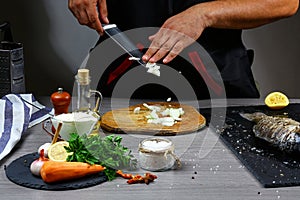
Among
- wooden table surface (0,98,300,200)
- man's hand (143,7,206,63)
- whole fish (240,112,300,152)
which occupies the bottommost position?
wooden table surface (0,98,300,200)

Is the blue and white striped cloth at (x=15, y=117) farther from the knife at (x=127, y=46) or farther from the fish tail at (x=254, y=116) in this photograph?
the fish tail at (x=254, y=116)

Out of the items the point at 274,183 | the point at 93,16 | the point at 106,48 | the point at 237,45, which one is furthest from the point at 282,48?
the point at 274,183

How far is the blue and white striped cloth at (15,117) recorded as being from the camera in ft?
5.87

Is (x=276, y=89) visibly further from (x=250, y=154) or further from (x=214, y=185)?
(x=214, y=185)

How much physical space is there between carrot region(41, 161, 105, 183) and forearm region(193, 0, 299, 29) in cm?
89

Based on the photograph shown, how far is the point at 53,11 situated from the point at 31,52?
25 centimetres

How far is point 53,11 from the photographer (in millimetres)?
3086

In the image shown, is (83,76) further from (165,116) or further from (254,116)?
(254,116)

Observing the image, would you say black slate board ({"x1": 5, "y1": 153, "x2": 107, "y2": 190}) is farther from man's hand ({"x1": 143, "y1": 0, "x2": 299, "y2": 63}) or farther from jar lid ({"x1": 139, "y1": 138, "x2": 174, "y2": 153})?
man's hand ({"x1": 143, "y1": 0, "x2": 299, "y2": 63})

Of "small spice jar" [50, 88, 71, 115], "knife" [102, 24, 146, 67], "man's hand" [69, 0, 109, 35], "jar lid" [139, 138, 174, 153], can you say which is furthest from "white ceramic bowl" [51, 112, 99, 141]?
"man's hand" [69, 0, 109, 35]

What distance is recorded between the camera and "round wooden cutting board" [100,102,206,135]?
1909 mm

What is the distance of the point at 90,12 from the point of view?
7.13 feet

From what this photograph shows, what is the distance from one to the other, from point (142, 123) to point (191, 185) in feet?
1.63

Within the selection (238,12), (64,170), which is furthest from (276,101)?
(64,170)
